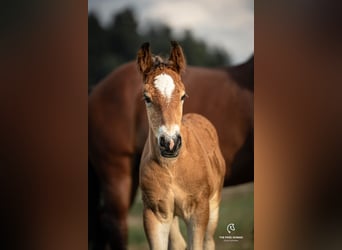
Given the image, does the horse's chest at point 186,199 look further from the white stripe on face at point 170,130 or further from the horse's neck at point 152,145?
the white stripe on face at point 170,130

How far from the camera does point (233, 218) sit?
10.0ft

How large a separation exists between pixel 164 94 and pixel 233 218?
83cm

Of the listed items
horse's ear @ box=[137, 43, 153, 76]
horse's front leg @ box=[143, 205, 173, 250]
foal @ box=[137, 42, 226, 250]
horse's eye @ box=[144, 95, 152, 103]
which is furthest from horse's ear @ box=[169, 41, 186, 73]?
horse's front leg @ box=[143, 205, 173, 250]

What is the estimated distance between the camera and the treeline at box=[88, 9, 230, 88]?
3.04 meters

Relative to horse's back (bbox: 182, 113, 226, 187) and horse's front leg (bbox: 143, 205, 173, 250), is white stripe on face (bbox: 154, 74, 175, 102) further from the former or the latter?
horse's front leg (bbox: 143, 205, 173, 250)

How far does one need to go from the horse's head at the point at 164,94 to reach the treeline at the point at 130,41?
7 centimetres

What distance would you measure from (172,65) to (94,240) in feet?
3.62

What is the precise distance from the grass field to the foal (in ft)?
0.15

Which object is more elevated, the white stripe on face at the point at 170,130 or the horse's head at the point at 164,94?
the horse's head at the point at 164,94

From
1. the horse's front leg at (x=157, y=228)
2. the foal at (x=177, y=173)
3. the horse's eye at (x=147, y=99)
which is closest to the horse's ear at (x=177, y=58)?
the foal at (x=177, y=173)

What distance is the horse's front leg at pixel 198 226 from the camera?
9.78ft

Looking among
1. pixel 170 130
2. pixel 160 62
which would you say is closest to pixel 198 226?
pixel 170 130
